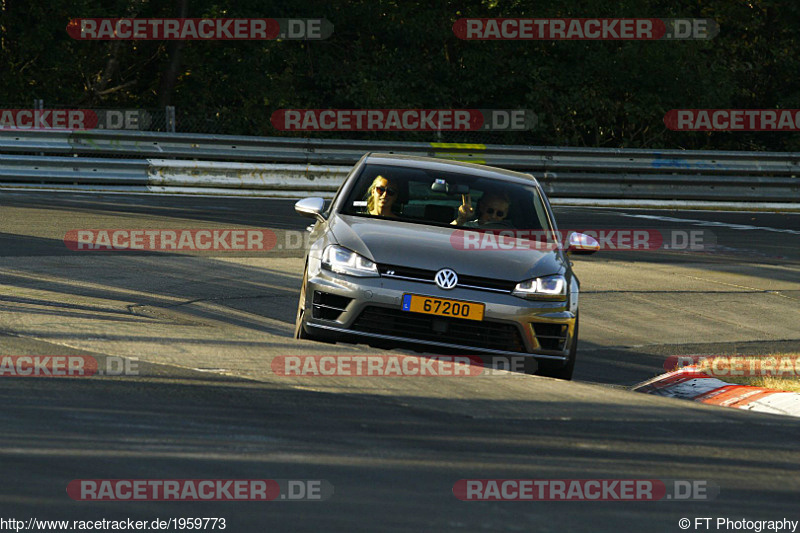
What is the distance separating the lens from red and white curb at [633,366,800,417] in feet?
27.2

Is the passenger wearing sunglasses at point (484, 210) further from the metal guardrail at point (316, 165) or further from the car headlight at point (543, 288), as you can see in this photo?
the metal guardrail at point (316, 165)

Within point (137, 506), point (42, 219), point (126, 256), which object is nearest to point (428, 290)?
point (137, 506)

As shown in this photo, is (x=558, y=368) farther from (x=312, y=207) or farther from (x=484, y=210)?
(x=312, y=207)

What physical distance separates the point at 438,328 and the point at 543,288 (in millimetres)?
777

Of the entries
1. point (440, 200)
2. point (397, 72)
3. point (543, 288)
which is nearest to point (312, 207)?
point (440, 200)

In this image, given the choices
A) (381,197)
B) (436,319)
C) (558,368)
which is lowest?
(558,368)

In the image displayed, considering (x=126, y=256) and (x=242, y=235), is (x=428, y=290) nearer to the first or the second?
(x=126, y=256)

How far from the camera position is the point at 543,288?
7.80 metres

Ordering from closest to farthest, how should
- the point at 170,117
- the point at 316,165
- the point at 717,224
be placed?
the point at 717,224, the point at 316,165, the point at 170,117

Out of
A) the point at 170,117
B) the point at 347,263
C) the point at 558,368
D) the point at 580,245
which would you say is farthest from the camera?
the point at 170,117

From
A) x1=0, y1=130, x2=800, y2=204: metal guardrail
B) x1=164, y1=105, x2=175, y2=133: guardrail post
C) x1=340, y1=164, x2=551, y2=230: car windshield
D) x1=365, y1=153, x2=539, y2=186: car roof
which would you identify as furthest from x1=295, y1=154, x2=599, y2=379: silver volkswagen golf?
x1=164, y1=105, x2=175, y2=133: guardrail post

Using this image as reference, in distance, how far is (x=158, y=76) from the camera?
2627cm

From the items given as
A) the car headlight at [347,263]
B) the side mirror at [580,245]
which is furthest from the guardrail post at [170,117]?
the car headlight at [347,263]

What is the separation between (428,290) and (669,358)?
3.86 m
